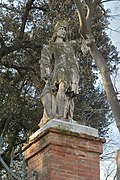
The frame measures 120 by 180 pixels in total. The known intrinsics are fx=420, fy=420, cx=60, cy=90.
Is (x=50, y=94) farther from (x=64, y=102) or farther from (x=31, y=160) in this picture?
(x=31, y=160)

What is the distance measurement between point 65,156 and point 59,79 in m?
1.40

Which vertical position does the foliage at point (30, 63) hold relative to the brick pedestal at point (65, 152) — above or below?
above

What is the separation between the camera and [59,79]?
6992 mm

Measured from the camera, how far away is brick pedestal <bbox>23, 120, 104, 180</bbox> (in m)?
6.11

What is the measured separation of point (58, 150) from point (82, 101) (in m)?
8.59

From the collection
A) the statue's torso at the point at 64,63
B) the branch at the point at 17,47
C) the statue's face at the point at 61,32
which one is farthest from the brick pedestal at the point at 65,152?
the branch at the point at 17,47

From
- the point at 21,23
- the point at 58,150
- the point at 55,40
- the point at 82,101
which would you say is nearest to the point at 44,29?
the point at 21,23

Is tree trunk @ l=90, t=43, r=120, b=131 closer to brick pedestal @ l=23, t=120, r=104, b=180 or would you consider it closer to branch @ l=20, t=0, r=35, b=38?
brick pedestal @ l=23, t=120, r=104, b=180

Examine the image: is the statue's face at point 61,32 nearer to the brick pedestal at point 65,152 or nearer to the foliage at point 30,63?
the brick pedestal at point 65,152

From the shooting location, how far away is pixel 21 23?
15.1 meters

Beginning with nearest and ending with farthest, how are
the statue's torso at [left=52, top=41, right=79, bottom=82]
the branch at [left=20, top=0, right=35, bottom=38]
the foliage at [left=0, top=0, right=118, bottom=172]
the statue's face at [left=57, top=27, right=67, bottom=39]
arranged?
the statue's torso at [left=52, top=41, right=79, bottom=82] → the statue's face at [left=57, top=27, right=67, bottom=39] → the foliage at [left=0, top=0, right=118, bottom=172] → the branch at [left=20, top=0, right=35, bottom=38]

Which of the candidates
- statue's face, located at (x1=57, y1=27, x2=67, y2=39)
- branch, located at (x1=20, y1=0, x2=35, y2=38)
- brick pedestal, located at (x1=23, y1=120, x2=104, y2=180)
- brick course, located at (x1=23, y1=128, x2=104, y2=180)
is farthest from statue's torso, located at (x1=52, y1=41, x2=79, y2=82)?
branch, located at (x1=20, y1=0, x2=35, y2=38)

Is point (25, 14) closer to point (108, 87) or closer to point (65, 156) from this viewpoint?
point (108, 87)

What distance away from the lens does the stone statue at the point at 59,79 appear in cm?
681
